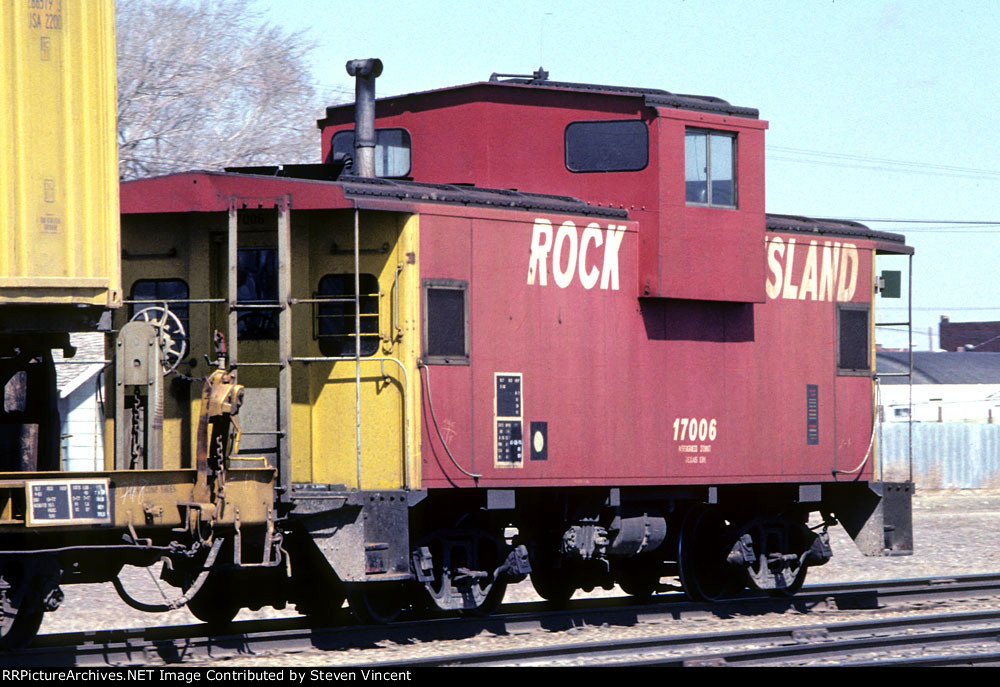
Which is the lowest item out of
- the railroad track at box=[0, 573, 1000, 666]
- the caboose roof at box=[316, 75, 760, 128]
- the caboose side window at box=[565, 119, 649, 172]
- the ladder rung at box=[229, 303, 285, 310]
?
the railroad track at box=[0, 573, 1000, 666]

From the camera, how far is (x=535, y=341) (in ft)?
41.7

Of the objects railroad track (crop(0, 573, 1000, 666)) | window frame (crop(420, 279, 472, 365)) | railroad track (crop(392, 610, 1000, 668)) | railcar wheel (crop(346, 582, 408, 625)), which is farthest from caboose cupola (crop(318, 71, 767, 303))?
railcar wheel (crop(346, 582, 408, 625))

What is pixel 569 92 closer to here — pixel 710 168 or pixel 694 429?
pixel 710 168

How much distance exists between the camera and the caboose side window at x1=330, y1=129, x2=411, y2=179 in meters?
14.6

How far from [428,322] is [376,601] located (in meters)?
2.56

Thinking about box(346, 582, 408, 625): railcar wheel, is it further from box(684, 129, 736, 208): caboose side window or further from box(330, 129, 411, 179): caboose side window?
box(684, 129, 736, 208): caboose side window

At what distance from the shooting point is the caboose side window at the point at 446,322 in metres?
12.0

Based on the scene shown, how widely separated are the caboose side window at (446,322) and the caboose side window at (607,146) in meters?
2.32

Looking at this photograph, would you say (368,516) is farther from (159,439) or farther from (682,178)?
(682,178)

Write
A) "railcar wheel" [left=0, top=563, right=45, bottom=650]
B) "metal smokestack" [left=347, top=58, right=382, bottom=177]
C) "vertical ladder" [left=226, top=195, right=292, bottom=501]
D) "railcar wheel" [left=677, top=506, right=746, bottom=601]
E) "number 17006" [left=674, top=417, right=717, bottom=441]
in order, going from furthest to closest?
1. "railcar wheel" [left=677, top=506, right=746, bottom=601]
2. "number 17006" [left=674, top=417, right=717, bottom=441]
3. "metal smokestack" [left=347, top=58, right=382, bottom=177]
4. "vertical ladder" [left=226, top=195, right=292, bottom=501]
5. "railcar wheel" [left=0, top=563, right=45, bottom=650]

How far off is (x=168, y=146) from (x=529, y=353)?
24.4m

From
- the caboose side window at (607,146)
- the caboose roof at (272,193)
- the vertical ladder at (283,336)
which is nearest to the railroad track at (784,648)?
the vertical ladder at (283,336)

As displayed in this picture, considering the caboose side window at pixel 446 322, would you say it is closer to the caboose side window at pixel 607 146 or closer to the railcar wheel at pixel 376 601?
the railcar wheel at pixel 376 601

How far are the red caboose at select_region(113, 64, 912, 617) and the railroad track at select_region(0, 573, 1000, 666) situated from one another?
333 millimetres
